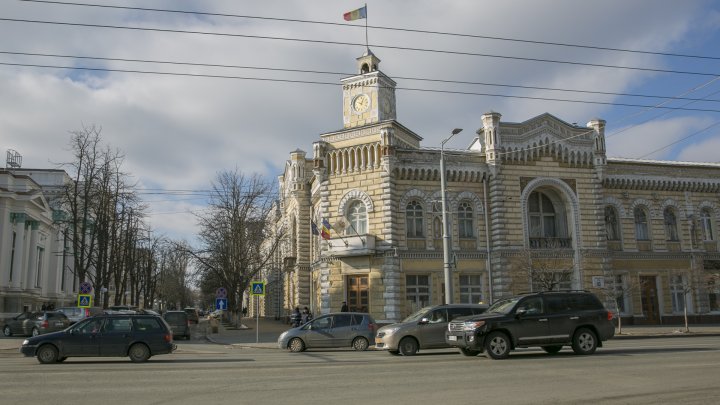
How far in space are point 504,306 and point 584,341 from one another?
2.51 meters

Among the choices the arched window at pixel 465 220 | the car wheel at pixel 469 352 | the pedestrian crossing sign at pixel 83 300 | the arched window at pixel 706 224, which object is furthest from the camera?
the arched window at pixel 706 224

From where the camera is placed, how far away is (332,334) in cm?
2284

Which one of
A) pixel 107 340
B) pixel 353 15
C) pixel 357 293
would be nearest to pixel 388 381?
pixel 107 340

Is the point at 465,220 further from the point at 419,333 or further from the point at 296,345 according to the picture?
the point at 419,333

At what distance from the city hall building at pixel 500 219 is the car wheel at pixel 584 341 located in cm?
1626

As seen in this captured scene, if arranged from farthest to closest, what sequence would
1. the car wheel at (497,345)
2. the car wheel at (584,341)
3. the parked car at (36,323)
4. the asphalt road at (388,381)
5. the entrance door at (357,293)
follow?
1. the entrance door at (357,293)
2. the parked car at (36,323)
3. the car wheel at (584,341)
4. the car wheel at (497,345)
5. the asphalt road at (388,381)

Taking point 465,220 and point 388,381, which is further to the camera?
point 465,220

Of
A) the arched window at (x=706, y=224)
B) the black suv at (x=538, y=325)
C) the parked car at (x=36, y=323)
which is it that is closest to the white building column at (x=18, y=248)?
the parked car at (x=36, y=323)

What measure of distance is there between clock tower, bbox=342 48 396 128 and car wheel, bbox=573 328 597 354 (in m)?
22.5

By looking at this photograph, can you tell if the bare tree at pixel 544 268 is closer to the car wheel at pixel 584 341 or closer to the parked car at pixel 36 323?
the car wheel at pixel 584 341

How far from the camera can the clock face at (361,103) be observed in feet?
125

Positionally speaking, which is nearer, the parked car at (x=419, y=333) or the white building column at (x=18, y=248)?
the parked car at (x=419, y=333)

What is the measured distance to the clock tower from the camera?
37.6 m

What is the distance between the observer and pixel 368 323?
917 inches
